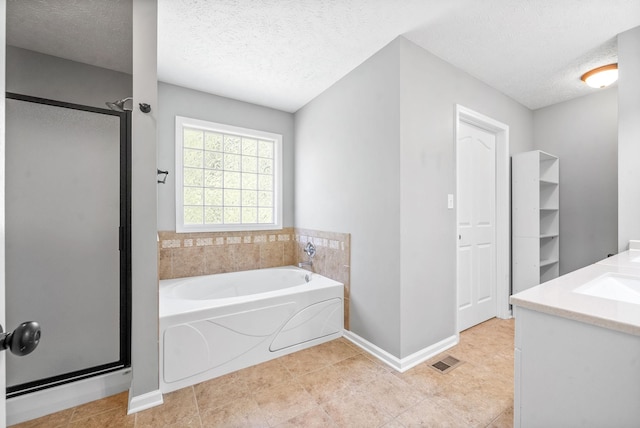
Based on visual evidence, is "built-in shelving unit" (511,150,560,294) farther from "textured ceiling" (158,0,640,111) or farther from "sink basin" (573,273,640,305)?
"sink basin" (573,273,640,305)

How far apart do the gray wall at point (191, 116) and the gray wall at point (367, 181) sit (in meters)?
0.60

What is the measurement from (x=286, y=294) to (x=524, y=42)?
2.71m

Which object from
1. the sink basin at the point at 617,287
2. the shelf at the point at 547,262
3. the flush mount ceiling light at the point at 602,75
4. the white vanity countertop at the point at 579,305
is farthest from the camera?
the shelf at the point at 547,262

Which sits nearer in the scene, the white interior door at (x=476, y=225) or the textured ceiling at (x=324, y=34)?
the textured ceiling at (x=324, y=34)

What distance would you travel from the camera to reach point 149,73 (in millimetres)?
1625

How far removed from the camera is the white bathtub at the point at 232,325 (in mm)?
1816

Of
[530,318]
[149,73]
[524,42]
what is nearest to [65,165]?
[149,73]

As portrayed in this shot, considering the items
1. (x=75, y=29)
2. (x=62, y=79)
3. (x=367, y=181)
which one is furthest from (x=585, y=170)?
(x=62, y=79)

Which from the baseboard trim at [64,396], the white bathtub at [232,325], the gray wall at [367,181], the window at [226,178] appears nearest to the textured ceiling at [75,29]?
the window at [226,178]

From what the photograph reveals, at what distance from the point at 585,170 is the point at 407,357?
2946 mm

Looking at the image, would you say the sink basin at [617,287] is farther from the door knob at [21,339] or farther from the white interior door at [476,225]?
the door knob at [21,339]

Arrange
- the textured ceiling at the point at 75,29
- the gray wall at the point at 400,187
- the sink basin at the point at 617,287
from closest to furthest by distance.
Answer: the sink basin at the point at 617,287 → the textured ceiling at the point at 75,29 → the gray wall at the point at 400,187

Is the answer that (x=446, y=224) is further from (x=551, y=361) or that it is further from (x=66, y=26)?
(x=66, y=26)

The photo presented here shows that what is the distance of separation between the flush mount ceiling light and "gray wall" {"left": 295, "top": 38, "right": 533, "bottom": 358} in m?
0.80
